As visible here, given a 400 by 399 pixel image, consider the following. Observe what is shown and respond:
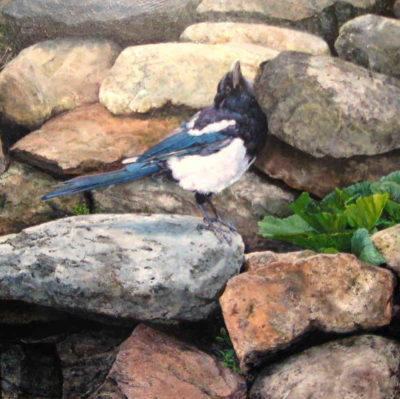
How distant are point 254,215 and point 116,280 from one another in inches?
44.6

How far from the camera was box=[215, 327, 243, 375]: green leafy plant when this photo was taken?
120 inches

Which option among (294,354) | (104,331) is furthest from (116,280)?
(294,354)

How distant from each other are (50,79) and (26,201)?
740 millimetres

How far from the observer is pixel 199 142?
3.35m

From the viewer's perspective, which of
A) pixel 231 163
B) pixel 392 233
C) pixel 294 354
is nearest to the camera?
pixel 294 354

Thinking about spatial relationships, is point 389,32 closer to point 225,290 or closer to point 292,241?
point 292,241

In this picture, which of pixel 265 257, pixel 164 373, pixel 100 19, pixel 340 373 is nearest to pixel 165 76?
pixel 100 19

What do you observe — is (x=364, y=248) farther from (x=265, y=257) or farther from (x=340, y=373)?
(x=340, y=373)

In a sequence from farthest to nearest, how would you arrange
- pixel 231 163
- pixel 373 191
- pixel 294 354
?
pixel 373 191 → pixel 231 163 → pixel 294 354

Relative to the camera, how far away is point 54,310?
10.4 ft

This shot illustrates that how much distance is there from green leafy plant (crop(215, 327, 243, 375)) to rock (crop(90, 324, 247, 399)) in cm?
5

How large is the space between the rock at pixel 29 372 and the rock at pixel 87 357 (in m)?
0.05

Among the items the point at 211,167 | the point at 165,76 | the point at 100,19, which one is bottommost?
the point at 211,167

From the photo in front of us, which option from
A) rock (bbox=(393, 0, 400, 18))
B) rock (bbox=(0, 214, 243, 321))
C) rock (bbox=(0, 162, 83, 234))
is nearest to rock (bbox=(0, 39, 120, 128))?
rock (bbox=(0, 162, 83, 234))
